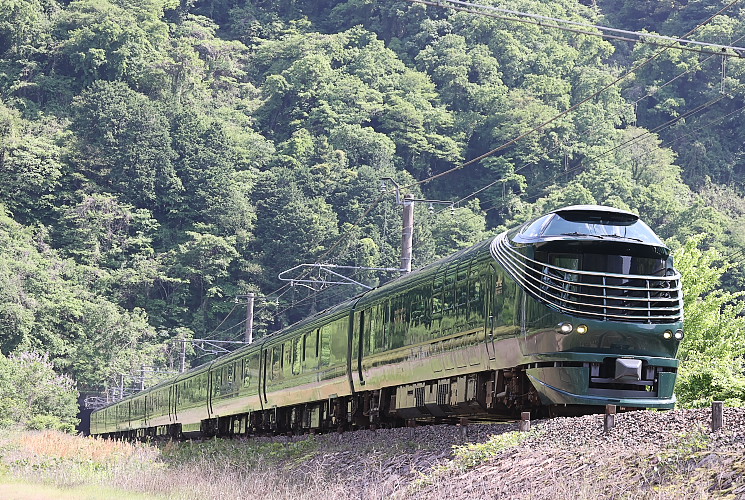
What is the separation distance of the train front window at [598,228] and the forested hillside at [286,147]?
55781 mm

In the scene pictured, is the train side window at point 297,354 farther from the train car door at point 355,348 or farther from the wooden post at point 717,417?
the wooden post at point 717,417

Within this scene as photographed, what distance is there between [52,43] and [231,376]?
7906 cm

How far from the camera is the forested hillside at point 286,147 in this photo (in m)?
78.4

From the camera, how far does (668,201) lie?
80000 mm

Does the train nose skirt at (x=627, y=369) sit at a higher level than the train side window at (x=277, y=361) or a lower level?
lower

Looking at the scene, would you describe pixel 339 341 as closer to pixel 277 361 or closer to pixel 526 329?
pixel 277 361

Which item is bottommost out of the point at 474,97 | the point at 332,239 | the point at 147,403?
the point at 147,403

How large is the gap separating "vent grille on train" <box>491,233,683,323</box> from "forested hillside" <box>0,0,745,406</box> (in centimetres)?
5627

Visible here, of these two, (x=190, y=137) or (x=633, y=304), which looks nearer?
(x=633, y=304)

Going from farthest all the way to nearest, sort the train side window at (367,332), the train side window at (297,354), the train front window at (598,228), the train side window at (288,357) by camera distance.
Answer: the train side window at (288,357)
the train side window at (297,354)
the train side window at (367,332)
the train front window at (598,228)

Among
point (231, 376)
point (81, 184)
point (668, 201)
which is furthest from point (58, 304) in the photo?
point (231, 376)

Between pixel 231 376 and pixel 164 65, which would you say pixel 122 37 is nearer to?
pixel 164 65

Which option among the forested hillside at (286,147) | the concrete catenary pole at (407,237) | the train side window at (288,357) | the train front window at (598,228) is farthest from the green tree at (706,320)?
the forested hillside at (286,147)

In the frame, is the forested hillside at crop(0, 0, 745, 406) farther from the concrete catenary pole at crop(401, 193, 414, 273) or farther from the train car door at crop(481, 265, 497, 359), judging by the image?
the train car door at crop(481, 265, 497, 359)
